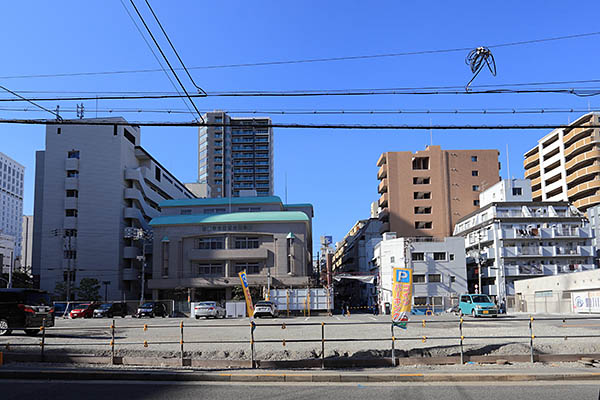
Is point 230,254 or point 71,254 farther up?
point 71,254

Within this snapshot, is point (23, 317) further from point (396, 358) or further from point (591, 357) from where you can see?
point (591, 357)

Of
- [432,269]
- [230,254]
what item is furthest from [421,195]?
[230,254]

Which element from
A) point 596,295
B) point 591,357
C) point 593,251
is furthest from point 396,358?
point 593,251

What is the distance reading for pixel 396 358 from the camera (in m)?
13.3

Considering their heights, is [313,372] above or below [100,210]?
below

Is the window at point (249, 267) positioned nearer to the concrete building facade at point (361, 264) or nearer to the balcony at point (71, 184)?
the concrete building facade at point (361, 264)

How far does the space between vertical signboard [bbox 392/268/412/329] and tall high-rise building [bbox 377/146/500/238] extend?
62099 millimetres

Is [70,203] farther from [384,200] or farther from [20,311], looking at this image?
[20,311]

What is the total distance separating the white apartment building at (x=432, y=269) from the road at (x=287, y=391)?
4997cm

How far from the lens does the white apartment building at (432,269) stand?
5981cm

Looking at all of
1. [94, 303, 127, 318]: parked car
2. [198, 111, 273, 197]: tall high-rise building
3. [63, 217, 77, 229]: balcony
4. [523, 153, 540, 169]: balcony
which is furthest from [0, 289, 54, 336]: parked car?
[198, 111, 273, 197]: tall high-rise building

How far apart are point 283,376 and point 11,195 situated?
651ft

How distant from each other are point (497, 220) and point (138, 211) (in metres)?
49.3

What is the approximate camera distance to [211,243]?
6681cm
